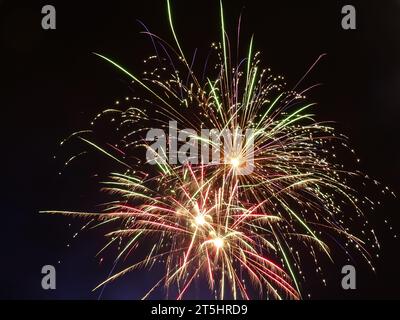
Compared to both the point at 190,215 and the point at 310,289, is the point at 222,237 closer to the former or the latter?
the point at 190,215

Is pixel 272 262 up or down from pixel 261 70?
down

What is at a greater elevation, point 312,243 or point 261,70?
point 261,70

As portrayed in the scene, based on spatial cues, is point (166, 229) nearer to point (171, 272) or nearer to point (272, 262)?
point (171, 272)

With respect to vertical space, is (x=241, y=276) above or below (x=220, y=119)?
below
